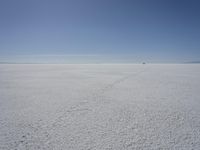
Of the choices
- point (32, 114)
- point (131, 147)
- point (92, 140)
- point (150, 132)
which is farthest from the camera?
point (32, 114)

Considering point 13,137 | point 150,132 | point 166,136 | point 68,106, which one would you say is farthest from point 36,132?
point 166,136

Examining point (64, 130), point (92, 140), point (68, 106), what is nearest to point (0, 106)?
point (68, 106)

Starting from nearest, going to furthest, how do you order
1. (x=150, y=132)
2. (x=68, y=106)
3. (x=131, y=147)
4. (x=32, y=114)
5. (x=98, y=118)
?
(x=131, y=147) → (x=150, y=132) → (x=98, y=118) → (x=32, y=114) → (x=68, y=106)

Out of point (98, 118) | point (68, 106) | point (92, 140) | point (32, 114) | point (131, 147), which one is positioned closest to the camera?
point (131, 147)

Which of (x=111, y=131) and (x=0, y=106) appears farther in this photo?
(x=0, y=106)

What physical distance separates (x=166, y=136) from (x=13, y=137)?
2748mm

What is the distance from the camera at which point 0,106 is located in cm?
463

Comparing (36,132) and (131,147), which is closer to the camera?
(131,147)

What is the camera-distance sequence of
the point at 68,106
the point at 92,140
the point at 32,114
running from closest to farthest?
1. the point at 92,140
2. the point at 32,114
3. the point at 68,106

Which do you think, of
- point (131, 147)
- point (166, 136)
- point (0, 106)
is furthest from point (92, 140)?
point (0, 106)

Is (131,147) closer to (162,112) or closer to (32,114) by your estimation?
(162,112)

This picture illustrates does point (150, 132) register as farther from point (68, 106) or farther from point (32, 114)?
point (32, 114)

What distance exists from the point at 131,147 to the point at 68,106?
2.61 m

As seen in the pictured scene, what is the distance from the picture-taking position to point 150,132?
290 centimetres
